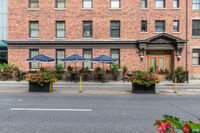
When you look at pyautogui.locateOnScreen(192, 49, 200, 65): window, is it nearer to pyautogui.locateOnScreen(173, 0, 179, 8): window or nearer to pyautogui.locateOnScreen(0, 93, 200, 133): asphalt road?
pyautogui.locateOnScreen(173, 0, 179, 8): window

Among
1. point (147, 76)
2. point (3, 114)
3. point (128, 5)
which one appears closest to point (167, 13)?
point (128, 5)

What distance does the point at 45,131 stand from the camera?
23.4ft

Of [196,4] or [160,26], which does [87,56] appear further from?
[196,4]

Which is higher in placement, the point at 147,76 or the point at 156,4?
the point at 156,4

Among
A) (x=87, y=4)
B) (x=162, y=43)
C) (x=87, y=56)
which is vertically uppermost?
(x=87, y=4)

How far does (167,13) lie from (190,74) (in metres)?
7.10

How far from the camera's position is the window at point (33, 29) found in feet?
104

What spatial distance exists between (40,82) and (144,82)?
249 inches

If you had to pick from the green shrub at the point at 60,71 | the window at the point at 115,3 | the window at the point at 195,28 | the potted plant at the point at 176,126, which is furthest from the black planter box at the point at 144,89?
the window at the point at 195,28

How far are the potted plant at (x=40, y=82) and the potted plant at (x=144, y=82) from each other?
513cm

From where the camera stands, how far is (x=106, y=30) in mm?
31297

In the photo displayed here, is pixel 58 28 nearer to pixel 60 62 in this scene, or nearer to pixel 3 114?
pixel 60 62

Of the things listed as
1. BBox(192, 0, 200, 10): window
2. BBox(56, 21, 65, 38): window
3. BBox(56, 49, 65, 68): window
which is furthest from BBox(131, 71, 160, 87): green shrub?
BBox(192, 0, 200, 10): window

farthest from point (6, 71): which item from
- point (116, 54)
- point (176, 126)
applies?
point (176, 126)
